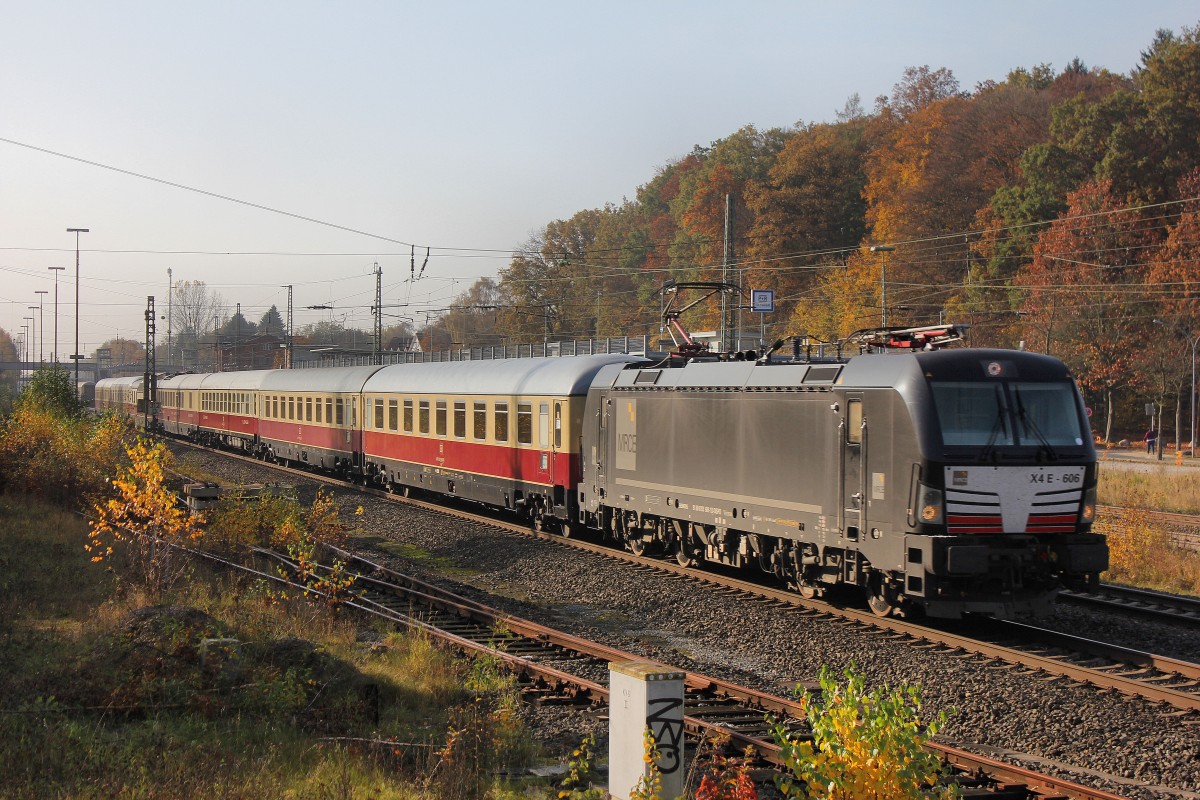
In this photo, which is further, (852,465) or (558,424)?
(558,424)

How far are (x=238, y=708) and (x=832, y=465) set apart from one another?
747cm

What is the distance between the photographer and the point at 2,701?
887 cm

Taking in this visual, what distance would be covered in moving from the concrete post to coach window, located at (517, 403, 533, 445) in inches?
626

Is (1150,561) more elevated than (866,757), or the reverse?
(866,757)

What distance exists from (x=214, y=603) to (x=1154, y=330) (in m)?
45.7

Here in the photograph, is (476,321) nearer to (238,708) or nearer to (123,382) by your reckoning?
(123,382)

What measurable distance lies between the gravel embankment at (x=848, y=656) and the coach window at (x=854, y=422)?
2.26 m

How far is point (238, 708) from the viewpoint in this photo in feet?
29.9

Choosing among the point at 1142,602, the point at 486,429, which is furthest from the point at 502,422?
the point at 1142,602

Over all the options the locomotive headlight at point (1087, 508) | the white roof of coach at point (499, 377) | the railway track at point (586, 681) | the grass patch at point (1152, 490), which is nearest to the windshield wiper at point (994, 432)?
the locomotive headlight at point (1087, 508)

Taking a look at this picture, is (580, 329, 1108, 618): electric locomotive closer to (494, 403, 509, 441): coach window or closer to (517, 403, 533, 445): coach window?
(517, 403, 533, 445): coach window

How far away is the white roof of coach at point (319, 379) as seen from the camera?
33906 millimetres

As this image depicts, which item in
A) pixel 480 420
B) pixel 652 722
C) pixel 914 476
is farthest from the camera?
pixel 480 420

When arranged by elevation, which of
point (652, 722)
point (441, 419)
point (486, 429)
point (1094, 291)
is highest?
point (1094, 291)
